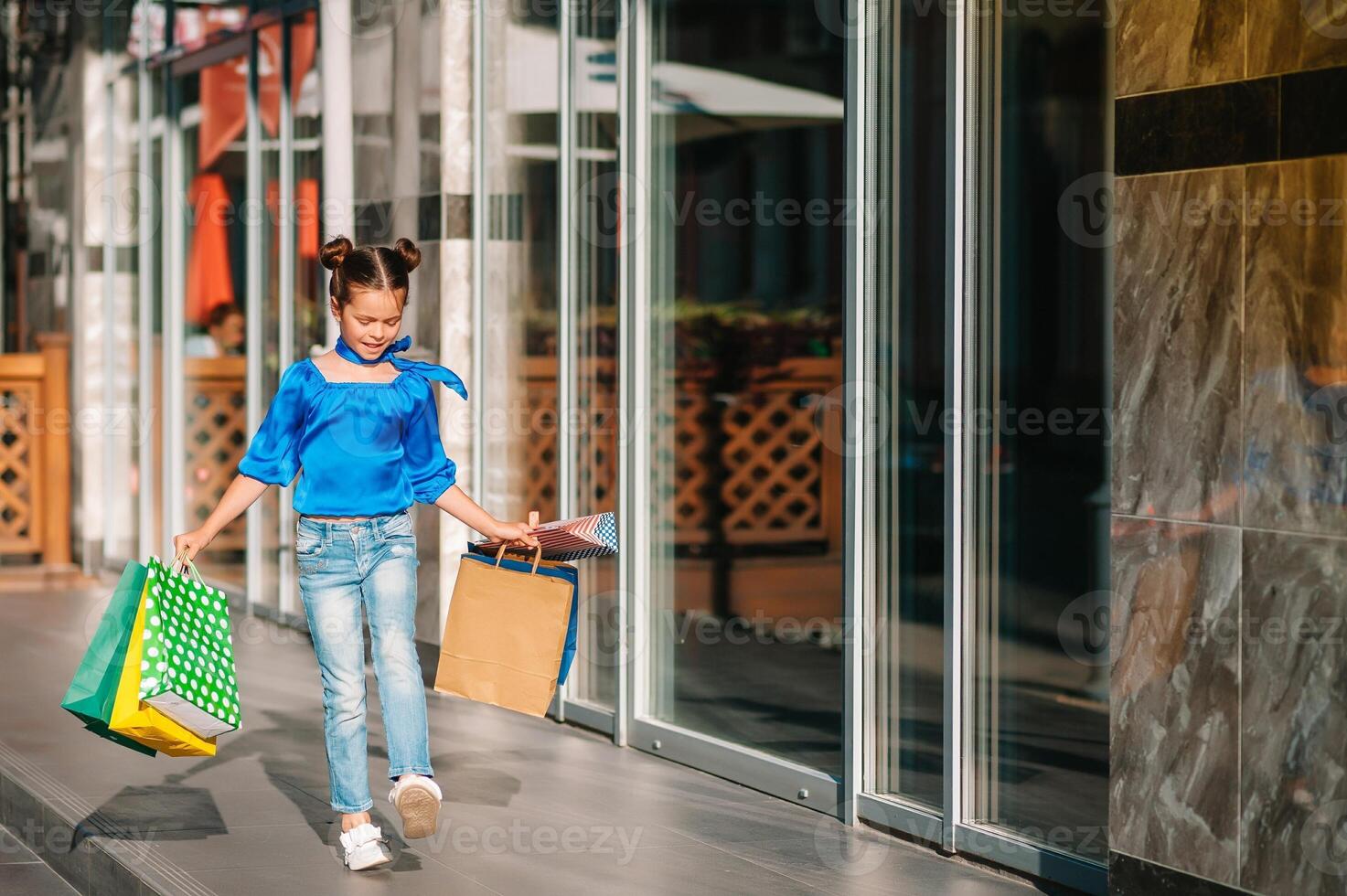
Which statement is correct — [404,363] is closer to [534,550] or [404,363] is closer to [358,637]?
[534,550]

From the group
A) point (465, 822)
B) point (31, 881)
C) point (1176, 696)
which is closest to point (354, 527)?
point (465, 822)

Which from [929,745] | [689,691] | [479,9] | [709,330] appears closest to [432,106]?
[479,9]

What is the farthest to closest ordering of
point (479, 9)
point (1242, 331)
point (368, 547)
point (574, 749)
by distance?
point (479, 9) → point (574, 749) → point (368, 547) → point (1242, 331)

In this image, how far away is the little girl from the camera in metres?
4.29

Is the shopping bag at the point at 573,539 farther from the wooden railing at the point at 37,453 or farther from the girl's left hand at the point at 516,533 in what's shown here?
the wooden railing at the point at 37,453

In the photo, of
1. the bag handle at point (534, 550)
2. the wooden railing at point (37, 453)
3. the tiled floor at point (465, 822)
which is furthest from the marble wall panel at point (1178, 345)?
Result: the wooden railing at point (37, 453)

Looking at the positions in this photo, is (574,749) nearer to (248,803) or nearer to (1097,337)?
(248,803)

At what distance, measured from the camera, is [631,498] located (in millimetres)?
6082

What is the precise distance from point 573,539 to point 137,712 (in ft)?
3.47

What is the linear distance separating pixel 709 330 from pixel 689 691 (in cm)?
222

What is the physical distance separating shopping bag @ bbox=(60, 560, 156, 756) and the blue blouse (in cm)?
41

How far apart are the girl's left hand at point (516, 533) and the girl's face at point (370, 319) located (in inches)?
19.8

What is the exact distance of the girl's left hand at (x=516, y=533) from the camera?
436cm

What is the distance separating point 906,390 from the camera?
480 cm
